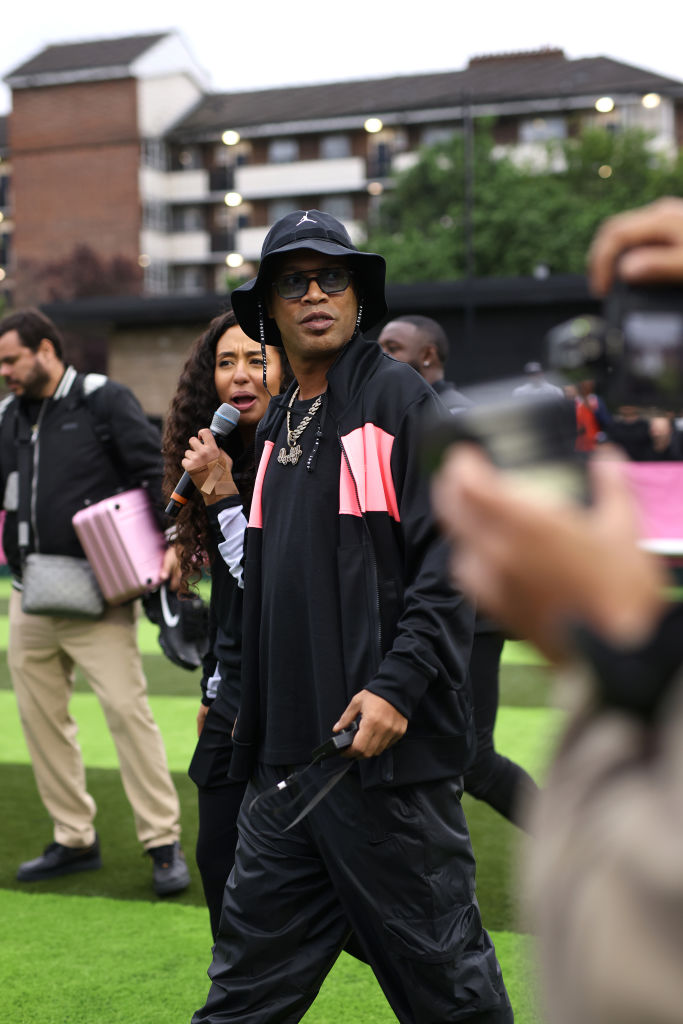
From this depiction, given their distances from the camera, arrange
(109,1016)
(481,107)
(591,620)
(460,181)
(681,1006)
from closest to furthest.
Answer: (681,1006), (591,620), (109,1016), (460,181), (481,107)

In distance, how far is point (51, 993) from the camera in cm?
405

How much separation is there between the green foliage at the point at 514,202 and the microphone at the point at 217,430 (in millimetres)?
37702

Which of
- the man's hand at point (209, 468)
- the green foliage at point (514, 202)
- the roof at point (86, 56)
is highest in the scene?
the roof at point (86, 56)

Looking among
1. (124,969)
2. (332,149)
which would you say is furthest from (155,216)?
(124,969)

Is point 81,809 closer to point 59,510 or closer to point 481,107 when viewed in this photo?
point 59,510

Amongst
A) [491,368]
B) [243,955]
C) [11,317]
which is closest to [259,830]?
[243,955]

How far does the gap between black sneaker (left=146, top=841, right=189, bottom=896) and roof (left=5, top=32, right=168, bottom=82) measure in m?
63.6

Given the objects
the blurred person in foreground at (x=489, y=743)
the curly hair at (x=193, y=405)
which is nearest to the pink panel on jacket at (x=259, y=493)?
the curly hair at (x=193, y=405)

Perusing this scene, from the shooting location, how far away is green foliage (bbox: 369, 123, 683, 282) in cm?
4169

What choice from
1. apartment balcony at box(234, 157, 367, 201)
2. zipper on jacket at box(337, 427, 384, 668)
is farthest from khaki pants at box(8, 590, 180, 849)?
apartment balcony at box(234, 157, 367, 201)

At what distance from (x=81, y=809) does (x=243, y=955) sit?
269 centimetres

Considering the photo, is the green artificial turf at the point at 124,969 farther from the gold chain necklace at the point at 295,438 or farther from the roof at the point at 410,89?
the roof at the point at 410,89

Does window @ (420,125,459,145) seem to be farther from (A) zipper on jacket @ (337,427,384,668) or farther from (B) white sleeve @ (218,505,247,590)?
(A) zipper on jacket @ (337,427,384,668)

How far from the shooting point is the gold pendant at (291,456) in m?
2.95
